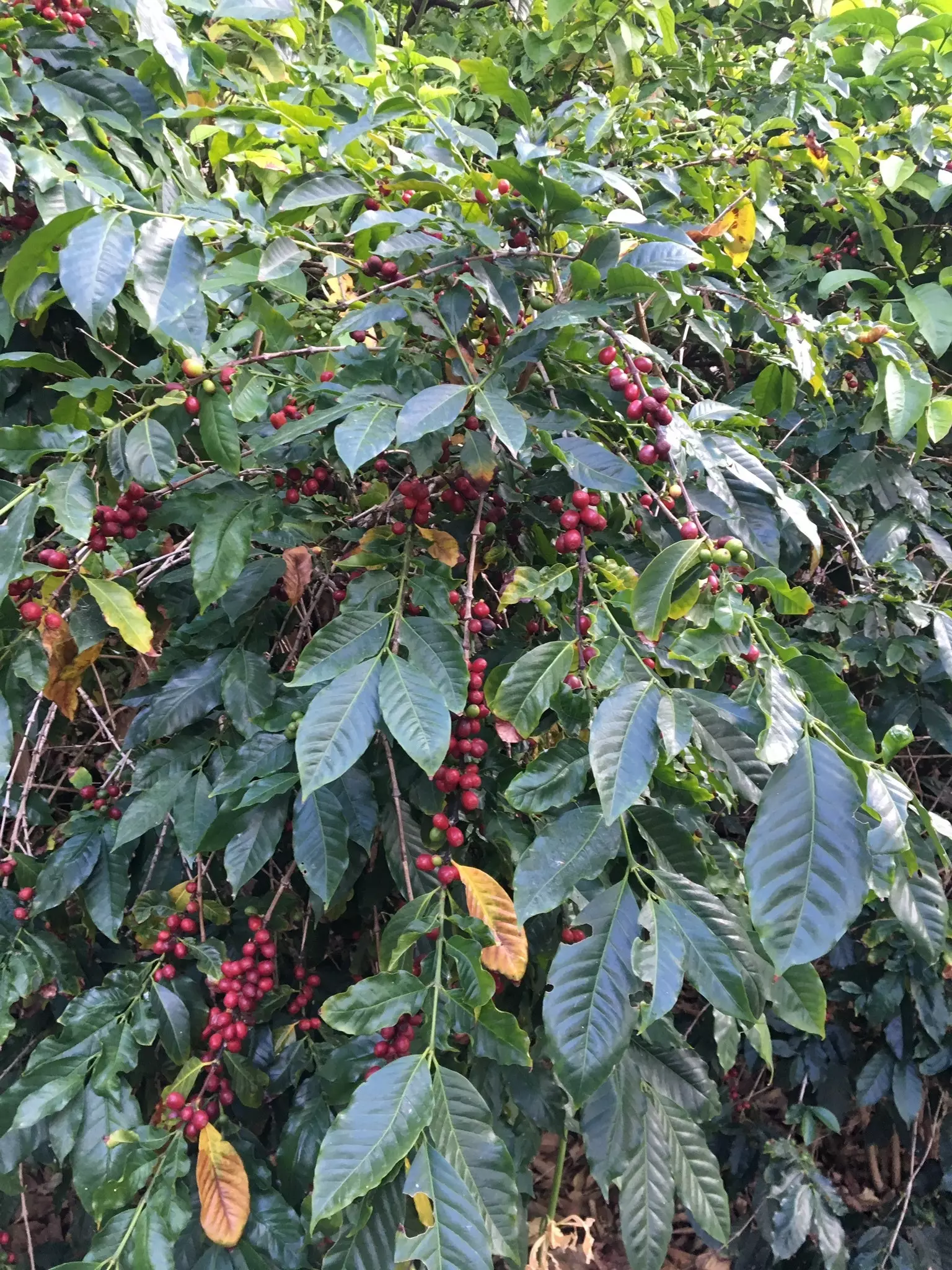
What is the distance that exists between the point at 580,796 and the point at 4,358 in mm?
763

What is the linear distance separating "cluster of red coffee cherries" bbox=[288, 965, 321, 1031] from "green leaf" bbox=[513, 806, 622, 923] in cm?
63

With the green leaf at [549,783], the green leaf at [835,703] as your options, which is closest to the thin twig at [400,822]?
the green leaf at [549,783]

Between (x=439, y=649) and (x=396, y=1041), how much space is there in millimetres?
395

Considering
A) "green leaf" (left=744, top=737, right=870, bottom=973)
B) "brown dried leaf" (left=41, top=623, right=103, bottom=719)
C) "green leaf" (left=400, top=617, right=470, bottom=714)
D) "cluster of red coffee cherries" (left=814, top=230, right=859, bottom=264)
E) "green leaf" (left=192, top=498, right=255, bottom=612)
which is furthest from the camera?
"cluster of red coffee cherries" (left=814, top=230, right=859, bottom=264)

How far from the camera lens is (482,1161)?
1.95ft

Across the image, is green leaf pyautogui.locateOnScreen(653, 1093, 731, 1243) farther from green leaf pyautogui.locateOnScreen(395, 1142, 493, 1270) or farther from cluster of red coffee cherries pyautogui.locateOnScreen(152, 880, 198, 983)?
cluster of red coffee cherries pyautogui.locateOnScreen(152, 880, 198, 983)

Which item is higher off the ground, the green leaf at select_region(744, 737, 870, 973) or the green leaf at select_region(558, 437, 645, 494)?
the green leaf at select_region(558, 437, 645, 494)

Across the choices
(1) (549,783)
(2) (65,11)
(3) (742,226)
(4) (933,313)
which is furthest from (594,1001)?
(2) (65,11)

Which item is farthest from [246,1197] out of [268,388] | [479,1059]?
[268,388]

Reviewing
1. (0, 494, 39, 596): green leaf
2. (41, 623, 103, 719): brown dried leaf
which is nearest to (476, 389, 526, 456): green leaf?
(0, 494, 39, 596): green leaf

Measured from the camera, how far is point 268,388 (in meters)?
0.92

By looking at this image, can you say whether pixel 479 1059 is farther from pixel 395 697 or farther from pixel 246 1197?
pixel 395 697

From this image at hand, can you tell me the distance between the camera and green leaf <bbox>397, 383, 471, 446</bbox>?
2.17 feet

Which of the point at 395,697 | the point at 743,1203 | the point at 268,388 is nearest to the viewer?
the point at 395,697
